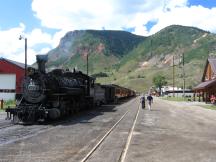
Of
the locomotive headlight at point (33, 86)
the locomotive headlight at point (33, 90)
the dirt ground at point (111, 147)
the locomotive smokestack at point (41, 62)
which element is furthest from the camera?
the locomotive smokestack at point (41, 62)

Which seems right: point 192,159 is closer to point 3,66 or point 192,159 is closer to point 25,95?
point 25,95

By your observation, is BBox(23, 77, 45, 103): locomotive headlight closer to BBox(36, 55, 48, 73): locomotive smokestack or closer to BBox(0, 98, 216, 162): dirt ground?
BBox(36, 55, 48, 73): locomotive smokestack

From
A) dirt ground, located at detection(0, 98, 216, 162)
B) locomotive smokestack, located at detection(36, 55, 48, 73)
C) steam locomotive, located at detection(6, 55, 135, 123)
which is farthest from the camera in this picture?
locomotive smokestack, located at detection(36, 55, 48, 73)

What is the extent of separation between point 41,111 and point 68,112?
198 inches

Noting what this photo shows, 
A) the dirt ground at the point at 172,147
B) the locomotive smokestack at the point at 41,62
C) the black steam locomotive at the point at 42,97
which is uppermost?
the locomotive smokestack at the point at 41,62

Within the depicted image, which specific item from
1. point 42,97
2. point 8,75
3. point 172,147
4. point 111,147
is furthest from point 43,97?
point 8,75

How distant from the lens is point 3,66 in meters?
63.0

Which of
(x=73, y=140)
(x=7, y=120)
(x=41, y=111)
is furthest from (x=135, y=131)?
(x=7, y=120)

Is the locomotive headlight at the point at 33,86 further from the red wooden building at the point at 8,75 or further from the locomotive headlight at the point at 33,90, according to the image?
the red wooden building at the point at 8,75

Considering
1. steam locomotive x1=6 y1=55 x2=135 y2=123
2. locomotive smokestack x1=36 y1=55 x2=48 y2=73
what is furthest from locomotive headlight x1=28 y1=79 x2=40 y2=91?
locomotive smokestack x1=36 y1=55 x2=48 y2=73

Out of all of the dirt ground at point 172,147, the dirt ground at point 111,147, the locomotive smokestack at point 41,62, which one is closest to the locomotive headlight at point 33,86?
the locomotive smokestack at point 41,62

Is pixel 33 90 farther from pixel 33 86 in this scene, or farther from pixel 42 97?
pixel 42 97

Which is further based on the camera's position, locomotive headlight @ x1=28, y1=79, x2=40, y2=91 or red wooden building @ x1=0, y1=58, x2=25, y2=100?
red wooden building @ x1=0, y1=58, x2=25, y2=100

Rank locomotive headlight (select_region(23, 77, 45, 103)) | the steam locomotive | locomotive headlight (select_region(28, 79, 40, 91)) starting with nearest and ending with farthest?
the steam locomotive → locomotive headlight (select_region(23, 77, 45, 103)) → locomotive headlight (select_region(28, 79, 40, 91))
